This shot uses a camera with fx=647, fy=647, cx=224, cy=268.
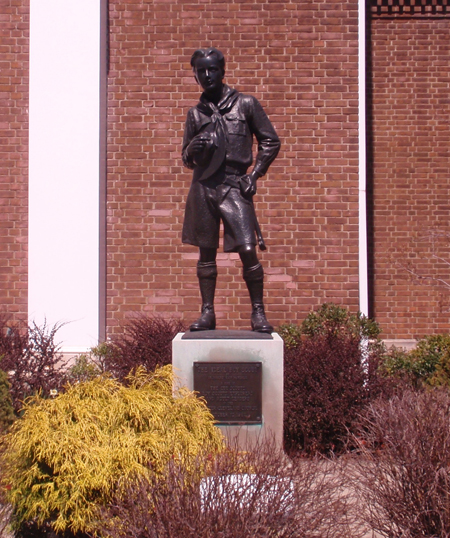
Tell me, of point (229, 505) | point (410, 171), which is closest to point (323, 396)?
point (229, 505)

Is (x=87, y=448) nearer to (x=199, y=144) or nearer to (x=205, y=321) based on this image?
(x=205, y=321)

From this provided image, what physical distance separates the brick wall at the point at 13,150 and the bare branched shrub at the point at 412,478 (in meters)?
7.07

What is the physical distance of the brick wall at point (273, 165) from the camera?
31.2 feet

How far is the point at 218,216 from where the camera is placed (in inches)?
226

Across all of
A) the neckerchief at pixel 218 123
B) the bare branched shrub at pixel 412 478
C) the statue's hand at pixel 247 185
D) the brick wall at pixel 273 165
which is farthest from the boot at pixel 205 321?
the brick wall at pixel 273 165

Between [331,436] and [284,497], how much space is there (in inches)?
145

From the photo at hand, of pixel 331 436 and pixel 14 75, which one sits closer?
pixel 331 436

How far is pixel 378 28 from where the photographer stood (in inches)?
436

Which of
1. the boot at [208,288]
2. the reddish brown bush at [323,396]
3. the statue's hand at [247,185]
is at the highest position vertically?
the statue's hand at [247,185]

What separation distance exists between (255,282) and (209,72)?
185 centimetres

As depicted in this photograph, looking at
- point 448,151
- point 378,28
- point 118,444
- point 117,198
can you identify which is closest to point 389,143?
point 448,151

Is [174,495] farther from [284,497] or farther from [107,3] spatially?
[107,3]

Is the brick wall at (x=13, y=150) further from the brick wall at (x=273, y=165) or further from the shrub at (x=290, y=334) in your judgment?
the shrub at (x=290, y=334)

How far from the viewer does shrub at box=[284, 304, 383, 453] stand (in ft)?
20.7
